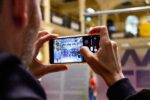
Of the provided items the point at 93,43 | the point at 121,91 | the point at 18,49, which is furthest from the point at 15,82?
the point at 93,43

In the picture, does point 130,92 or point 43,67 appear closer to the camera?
point 130,92

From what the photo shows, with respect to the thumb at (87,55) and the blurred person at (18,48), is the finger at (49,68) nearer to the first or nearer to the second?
the thumb at (87,55)

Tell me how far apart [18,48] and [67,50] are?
710mm

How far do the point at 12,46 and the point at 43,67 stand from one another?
688 mm

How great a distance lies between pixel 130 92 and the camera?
3.87 ft

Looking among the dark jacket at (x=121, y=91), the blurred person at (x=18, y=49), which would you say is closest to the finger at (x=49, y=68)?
the dark jacket at (x=121, y=91)

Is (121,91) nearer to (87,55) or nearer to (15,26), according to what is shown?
(87,55)

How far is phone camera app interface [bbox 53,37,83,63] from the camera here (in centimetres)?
140

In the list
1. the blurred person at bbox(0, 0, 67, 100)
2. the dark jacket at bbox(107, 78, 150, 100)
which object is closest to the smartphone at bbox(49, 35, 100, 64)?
the dark jacket at bbox(107, 78, 150, 100)

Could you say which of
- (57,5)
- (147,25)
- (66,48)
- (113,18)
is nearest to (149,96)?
(66,48)

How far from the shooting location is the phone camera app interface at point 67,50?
1.40 m

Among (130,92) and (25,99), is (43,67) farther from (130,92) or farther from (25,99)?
(25,99)

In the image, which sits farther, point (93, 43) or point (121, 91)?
point (93, 43)

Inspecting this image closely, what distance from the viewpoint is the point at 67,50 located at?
1.46m
